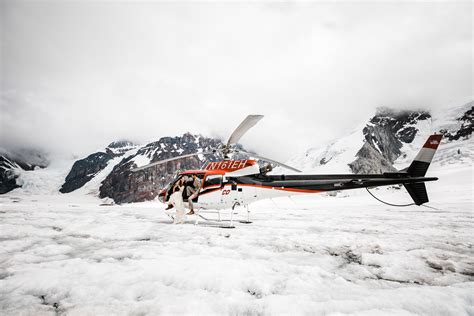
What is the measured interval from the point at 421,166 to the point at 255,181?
24.6 feet

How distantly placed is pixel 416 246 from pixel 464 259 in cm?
98

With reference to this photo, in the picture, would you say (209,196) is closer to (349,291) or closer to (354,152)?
(349,291)

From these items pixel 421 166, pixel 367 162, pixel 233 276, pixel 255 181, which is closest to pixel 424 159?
pixel 421 166

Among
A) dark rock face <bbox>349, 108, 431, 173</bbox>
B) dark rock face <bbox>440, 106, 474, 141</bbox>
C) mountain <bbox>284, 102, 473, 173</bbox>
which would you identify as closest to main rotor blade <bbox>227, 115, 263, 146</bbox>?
mountain <bbox>284, 102, 473, 173</bbox>

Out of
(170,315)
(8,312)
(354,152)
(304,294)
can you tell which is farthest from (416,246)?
(354,152)

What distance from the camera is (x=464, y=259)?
15.0 feet

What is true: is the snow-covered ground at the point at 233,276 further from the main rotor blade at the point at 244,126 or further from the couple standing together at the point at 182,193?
the main rotor blade at the point at 244,126

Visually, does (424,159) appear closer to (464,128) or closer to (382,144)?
(382,144)

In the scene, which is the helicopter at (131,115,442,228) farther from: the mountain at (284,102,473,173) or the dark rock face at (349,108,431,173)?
the dark rock face at (349,108,431,173)

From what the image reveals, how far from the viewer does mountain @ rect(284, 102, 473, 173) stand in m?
109

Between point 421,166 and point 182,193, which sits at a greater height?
point 421,166

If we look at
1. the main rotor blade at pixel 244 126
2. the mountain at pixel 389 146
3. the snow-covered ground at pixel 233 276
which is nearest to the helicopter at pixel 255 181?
the main rotor blade at pixel 244 126

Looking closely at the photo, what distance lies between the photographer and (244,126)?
383 inches

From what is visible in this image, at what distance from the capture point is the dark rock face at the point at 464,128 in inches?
5130
